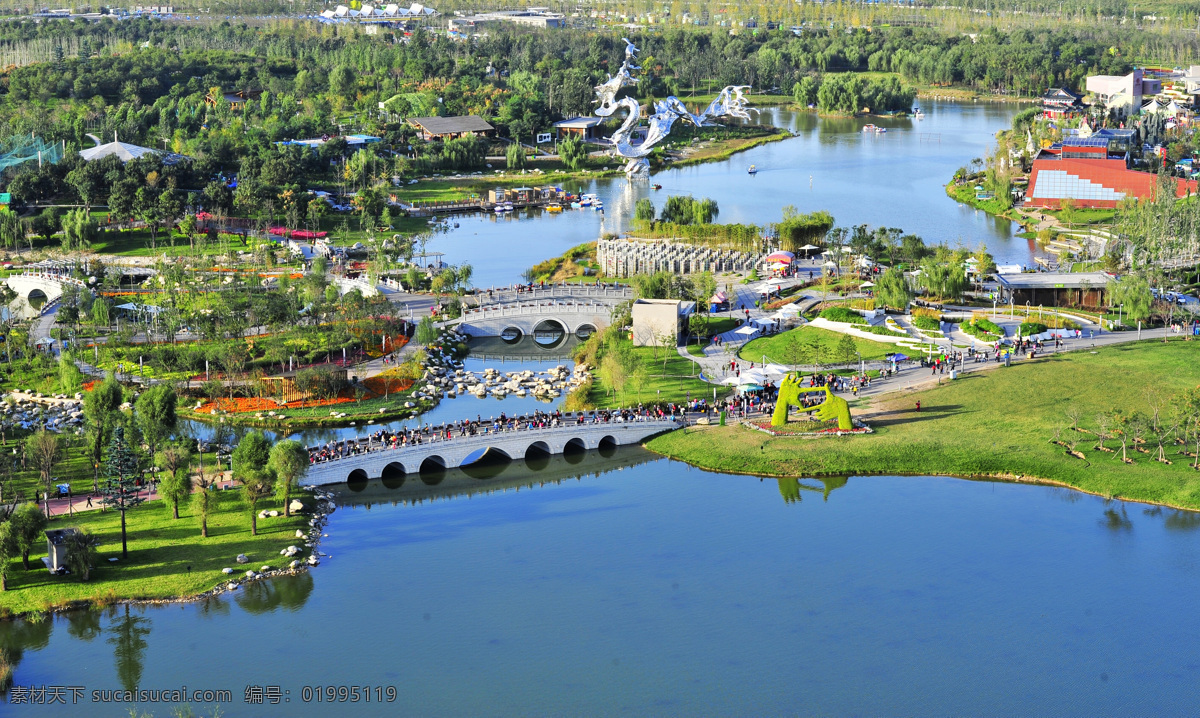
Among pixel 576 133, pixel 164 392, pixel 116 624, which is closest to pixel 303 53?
pixel 576 133

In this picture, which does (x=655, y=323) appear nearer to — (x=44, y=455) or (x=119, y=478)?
(x=119, y=478)

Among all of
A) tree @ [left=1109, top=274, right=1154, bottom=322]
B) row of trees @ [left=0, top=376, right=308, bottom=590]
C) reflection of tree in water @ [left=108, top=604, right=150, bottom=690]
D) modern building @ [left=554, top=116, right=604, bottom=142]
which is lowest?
reflection of tree in water @ [left=108, top=604, right=150, bottom=690]

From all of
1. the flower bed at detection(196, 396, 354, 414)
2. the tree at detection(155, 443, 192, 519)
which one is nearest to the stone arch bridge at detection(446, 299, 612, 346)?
the flower bed at detection(196, 396, 354, 414)

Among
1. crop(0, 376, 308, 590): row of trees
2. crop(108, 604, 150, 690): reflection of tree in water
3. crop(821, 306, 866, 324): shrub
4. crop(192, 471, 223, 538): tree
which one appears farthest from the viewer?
crop(821, 306, 866, 324): shrub

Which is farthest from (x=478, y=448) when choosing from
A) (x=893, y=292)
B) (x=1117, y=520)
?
(x=893, y=292)

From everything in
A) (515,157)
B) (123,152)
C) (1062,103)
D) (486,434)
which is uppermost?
(1062,103)

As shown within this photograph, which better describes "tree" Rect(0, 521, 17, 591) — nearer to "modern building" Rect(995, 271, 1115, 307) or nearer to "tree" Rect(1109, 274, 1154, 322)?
"modern building" Rect(995, 271, 1115, 307)
